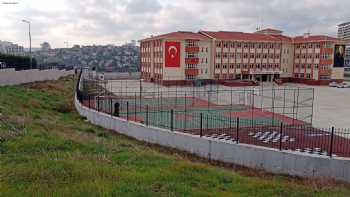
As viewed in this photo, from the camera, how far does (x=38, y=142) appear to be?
9.98m

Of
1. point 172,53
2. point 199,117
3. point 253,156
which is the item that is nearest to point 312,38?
point 172,53

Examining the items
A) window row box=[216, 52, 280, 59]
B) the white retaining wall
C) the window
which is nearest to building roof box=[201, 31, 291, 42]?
window row box=[216, 52, 280, 59]

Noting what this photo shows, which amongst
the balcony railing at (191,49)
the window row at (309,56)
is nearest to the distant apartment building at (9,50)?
the balcony railing at (191,49)

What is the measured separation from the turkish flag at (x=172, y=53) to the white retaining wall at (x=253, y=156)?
45.4 m

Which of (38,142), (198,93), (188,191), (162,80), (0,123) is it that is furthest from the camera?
(162,80)

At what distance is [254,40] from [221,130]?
54064 mm

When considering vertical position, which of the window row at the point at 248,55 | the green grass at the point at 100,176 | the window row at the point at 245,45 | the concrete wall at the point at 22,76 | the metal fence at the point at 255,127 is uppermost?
the window row at the point at 245,45

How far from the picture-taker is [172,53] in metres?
61.9

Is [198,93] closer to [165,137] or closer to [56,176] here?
[165,137]

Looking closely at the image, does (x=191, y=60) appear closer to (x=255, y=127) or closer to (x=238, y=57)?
(x=238, y=57)

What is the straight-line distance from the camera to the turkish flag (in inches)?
2424

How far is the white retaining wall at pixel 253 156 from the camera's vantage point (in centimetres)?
1202

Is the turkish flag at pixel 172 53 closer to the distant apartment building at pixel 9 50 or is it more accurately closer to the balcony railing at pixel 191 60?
the balcony railing at pixel 191 60

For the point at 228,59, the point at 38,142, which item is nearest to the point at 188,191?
the point at 38,142
